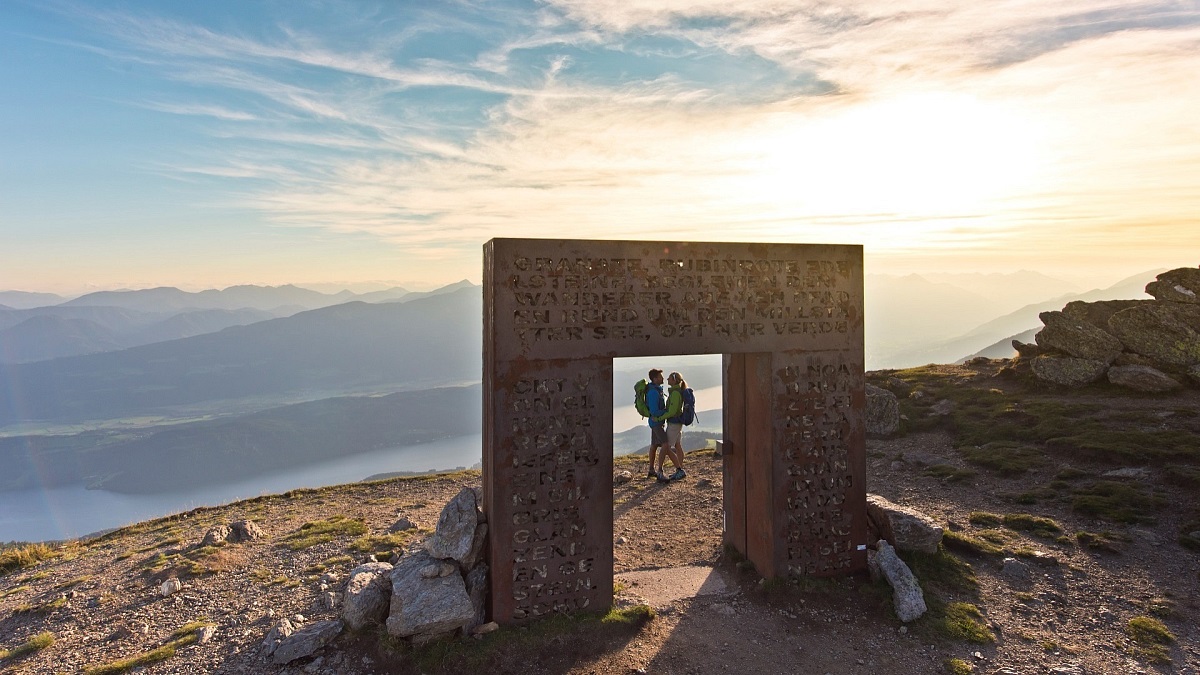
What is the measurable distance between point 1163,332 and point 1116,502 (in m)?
13.0

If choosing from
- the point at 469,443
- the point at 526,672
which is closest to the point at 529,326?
the point at 526,672

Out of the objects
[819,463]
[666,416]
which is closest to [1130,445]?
[819,463]

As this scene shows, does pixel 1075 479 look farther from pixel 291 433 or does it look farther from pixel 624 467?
pixel 291 433

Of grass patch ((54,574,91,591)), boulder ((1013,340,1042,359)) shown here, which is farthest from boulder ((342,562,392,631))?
boulder ((1013,340,1042,359))

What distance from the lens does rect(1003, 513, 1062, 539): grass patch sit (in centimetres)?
1223

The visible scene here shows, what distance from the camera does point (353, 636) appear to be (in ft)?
27.9

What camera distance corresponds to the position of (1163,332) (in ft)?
71.4

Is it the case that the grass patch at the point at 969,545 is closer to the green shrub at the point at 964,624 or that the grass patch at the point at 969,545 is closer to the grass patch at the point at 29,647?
the green shrub at the point at 964,624

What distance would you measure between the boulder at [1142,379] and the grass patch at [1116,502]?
28.4 ft

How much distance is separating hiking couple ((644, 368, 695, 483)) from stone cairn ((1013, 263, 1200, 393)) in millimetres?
15760

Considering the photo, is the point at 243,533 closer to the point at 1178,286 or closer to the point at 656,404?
the point at 656,404

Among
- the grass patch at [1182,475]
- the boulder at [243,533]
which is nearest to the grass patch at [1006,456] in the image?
the grass patch at [1182,475]

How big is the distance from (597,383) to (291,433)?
193m

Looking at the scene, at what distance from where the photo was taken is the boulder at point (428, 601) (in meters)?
8.06
